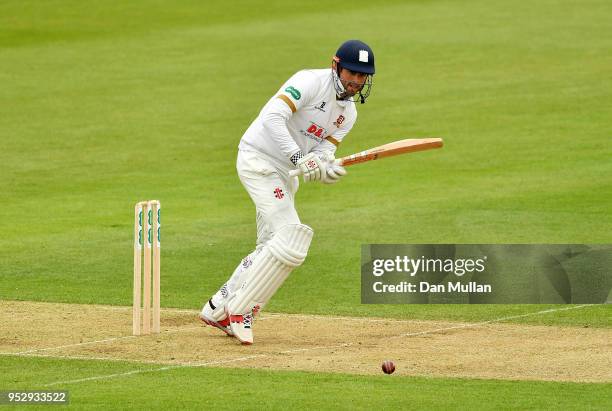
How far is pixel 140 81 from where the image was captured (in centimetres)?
2514

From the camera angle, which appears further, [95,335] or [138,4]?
[138,4]

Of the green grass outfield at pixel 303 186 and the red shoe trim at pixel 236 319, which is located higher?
the green grass outfield at pixel 303 186

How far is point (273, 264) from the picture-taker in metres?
9.54

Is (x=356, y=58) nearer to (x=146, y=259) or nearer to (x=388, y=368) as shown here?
(x=146, y=259)

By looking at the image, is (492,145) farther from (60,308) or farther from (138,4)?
(138,4)

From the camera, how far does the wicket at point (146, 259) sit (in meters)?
9.69

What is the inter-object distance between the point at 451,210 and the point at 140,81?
1059 centimetres

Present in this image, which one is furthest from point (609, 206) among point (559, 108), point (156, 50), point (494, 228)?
point (156, 50)

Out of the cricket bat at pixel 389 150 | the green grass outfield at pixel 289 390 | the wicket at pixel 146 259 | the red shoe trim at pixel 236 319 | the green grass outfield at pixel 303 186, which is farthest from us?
the green grass outfield at pixel 303 186

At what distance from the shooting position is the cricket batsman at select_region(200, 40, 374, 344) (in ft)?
31.1

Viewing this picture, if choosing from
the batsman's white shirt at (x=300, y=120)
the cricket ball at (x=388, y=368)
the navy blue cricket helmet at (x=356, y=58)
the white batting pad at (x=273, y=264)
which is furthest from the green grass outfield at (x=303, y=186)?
the navy blue cricket helmet at (x=356, y=58)

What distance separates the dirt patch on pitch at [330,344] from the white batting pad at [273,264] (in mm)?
315

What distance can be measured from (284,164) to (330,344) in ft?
4.36

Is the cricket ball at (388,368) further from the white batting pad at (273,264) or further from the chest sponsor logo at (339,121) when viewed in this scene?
the chest sponsor logo at (339,121)
